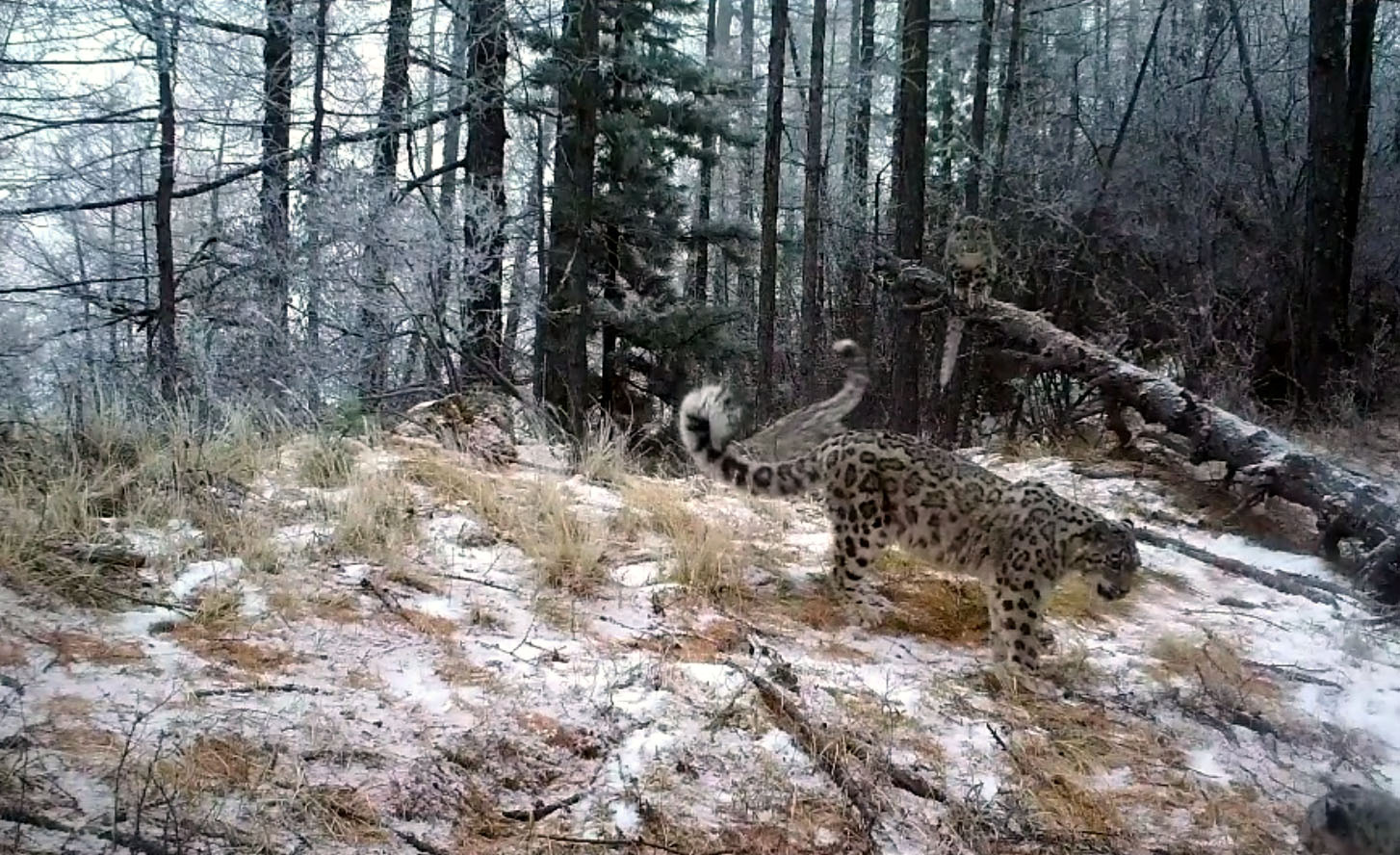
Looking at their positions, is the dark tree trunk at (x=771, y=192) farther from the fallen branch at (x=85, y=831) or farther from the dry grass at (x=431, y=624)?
the fallen branch at (x=85, y=831)

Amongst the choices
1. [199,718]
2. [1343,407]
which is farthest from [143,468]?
[1343,407]

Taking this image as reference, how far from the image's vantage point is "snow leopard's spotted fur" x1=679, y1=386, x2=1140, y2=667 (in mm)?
4043

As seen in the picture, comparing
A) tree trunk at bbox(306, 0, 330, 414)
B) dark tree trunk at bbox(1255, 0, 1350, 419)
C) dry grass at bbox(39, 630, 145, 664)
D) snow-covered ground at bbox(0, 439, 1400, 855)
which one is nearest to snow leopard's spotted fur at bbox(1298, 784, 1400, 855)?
snow-covered ground at bbox(0, 439, 1400, 855)

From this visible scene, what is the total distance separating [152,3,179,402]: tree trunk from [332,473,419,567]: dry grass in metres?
1.64

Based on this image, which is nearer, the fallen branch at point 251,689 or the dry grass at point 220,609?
the fallen branch at point 251,689

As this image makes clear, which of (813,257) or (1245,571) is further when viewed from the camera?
(813,257)

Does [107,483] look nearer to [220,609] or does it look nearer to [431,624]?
[220,609]

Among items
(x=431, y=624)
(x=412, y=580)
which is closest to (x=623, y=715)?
(x=431, y=624)

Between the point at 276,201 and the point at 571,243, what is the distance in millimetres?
3697

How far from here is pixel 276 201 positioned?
7.30 meters

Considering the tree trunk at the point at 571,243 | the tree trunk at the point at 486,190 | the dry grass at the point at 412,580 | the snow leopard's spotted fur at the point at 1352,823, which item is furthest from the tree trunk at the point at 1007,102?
the snow leopard's spotted fur at the point at 1352,823

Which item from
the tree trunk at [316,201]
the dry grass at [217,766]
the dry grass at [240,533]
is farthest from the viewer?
the tree trunk at [316,201]

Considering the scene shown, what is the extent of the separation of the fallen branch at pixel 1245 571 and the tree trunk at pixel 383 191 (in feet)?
14.8

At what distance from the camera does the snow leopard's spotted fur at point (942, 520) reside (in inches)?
159
